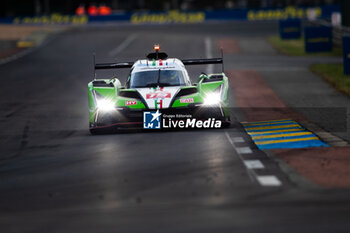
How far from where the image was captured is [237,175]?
409 inches

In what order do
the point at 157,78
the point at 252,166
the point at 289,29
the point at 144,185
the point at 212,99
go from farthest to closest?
the point at 289,29, the point at 157,78, the point at 212,99, the point at 252,166, the point at 144,185

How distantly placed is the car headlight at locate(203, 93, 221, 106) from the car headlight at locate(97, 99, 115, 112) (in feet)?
6.12

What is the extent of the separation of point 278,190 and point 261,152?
3.08 metres

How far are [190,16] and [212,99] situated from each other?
65632 mm

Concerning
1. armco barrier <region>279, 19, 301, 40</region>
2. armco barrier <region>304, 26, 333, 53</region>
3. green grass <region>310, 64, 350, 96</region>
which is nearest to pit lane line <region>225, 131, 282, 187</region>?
green grass <region>310, 64, 350, 96</region>

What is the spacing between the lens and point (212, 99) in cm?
1529

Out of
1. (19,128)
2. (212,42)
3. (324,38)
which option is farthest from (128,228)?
(212,42)

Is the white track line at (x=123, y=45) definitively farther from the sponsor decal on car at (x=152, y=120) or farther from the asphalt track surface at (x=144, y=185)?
the sponsor decal on car at (x=152, y=120)

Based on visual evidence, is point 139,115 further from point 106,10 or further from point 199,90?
point 106,10

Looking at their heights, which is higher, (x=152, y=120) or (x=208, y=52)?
(x=152, y=120)

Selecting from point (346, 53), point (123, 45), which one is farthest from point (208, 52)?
point (346, 53)

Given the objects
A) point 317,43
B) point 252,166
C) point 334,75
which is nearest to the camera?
point 252,166

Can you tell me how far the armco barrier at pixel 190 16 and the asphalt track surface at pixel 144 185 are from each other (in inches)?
2299

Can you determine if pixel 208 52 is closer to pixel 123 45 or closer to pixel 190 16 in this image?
pixel 123 45
